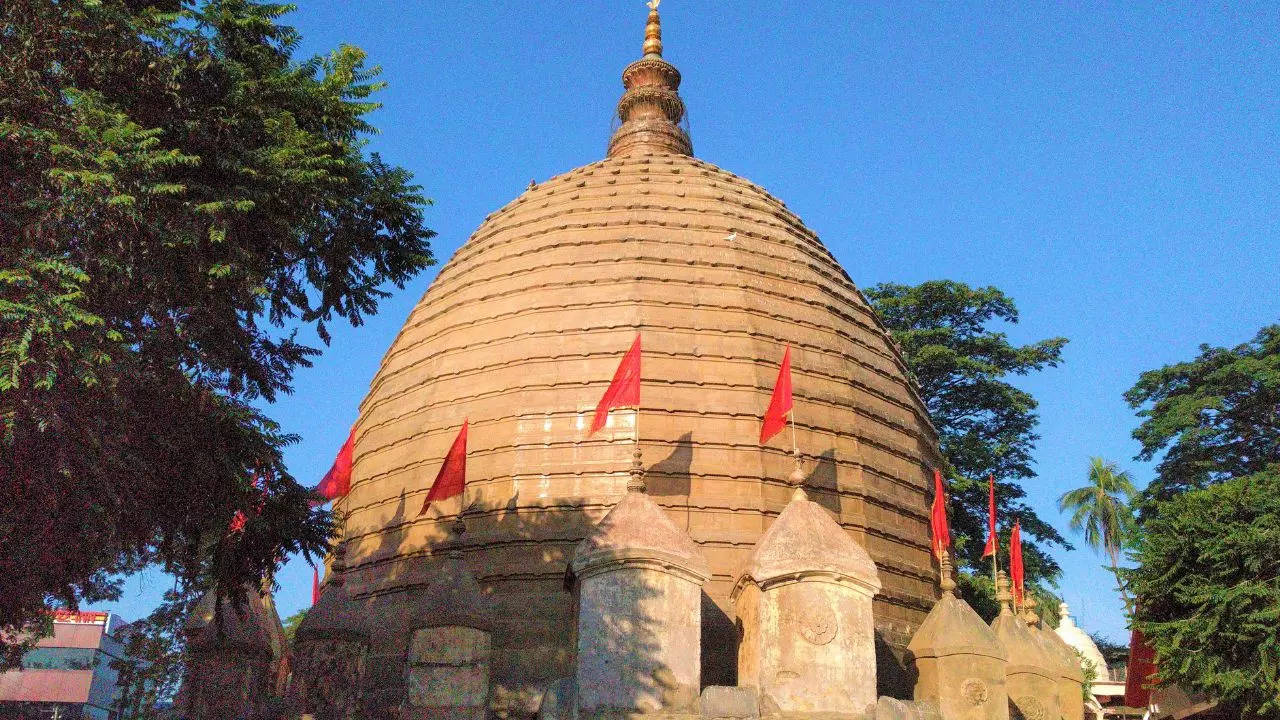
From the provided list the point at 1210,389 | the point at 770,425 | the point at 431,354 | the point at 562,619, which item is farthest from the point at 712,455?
the point at 1210,389

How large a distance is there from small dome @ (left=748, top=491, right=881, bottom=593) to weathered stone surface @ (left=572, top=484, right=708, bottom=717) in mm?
840

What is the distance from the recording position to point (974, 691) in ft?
45.3

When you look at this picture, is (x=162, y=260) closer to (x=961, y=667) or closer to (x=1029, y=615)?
(x=961, y=667)

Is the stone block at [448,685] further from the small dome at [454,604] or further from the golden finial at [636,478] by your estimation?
the golden finial at [636,478]

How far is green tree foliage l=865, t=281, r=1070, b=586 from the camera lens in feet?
89.6

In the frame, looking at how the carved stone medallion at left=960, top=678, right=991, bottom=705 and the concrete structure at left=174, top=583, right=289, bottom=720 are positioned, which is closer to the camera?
the carved stone medallion at left=960, top=678, right=991, bottom=705

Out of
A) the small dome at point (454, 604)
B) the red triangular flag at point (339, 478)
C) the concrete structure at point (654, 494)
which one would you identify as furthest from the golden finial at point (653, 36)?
the small dome at point (454, 604)

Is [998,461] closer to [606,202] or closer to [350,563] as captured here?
[606,202]

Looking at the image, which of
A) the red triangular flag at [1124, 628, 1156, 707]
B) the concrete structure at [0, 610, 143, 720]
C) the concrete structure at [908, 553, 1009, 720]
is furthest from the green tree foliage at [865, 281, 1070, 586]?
the concrete structure at [0, 610, 143, 720]

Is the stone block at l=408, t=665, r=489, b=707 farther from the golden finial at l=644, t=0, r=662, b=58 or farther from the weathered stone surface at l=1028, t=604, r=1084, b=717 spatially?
the golden finial at l=644, t=0, r=662, b=58

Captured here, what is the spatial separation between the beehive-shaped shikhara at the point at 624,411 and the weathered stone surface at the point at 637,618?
8.09ft

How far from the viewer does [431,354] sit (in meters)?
19.5

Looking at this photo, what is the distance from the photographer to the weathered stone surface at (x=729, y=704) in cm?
1141

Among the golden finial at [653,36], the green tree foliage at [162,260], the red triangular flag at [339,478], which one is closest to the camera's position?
the green tree foliage at [162,260]
